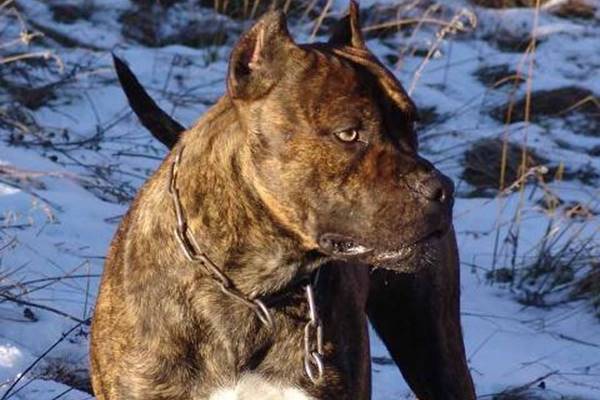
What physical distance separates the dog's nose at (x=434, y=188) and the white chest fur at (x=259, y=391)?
2.31 feet

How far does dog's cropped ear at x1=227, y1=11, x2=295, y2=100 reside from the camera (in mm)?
4168

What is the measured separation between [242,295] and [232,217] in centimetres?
23

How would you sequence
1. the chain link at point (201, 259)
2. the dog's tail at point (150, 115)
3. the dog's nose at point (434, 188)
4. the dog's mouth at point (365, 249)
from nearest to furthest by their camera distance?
the dog's nose at point (434, 188), the dog's mouth at point (365, 249), the chain link at point (201, 259), the dog's tail at point (150, 115)

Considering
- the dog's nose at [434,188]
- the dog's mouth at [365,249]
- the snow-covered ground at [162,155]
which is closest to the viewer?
the dog's nose at [434,188]

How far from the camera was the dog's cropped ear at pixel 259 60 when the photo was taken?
13.7ft

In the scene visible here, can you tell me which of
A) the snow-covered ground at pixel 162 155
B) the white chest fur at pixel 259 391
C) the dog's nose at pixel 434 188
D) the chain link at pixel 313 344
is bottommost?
the snow-covered ground at pixel 162 155

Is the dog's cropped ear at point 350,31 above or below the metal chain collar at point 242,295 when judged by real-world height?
above

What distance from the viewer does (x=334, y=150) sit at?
403 centimetres

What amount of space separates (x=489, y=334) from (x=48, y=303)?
2.19 metres

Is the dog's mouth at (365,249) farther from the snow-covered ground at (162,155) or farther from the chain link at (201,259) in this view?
the snow-covered ground at (162,155)

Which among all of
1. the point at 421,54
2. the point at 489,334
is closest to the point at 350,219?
the point at 489,334

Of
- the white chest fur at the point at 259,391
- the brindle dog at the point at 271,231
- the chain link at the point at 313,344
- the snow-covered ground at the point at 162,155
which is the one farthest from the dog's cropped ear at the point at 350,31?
the snow-covered ground at the point at 162,155

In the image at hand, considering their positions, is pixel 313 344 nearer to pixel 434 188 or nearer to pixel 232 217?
pixel 232 217

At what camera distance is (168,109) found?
30.4 ft
